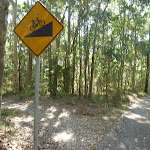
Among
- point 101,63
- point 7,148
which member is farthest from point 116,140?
point 101,63

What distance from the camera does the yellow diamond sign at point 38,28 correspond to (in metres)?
2.45

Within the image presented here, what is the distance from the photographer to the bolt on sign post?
245cm

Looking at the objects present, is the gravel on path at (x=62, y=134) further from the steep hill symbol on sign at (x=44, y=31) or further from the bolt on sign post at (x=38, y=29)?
the steep hill symbol on sign at (x=44, y=31)

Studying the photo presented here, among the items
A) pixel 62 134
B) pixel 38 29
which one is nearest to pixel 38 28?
pixel 38 29

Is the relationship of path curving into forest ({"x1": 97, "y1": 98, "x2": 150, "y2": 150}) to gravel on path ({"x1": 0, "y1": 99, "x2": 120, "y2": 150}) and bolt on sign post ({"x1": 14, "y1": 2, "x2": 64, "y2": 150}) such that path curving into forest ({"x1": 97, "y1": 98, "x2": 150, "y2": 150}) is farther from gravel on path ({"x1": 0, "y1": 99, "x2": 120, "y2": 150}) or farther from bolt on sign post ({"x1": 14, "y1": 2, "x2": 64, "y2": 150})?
bolt on sign post ({"x1": 14, "y1": 2, "x2": 64, "y2": 150})

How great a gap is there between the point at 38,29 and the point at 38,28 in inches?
0.6

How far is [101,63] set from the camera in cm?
1098

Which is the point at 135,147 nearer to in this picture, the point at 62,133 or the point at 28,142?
the point at 62,133

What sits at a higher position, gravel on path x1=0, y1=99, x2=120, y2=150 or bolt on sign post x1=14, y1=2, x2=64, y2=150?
bolt on sign post x1=14, y1=2, x2=64, y2=150

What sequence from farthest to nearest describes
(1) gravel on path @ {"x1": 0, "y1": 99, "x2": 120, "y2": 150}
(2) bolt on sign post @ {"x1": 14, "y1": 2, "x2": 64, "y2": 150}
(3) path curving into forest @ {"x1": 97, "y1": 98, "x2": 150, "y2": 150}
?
(3) path curving into forest @ {"x1": 97, "y1": 98, "x2": 150, "y2": 150} < (1) gravel on path @ {"x1": 0, "y1": 99, "x2": 120, "y2": 150} < (2) bolt on sign post @ {"x1": 14, "y1": 2, "x2": 64, "y2": 150}

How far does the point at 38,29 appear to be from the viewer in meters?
2.52

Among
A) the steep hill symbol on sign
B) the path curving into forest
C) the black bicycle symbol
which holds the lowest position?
the path curving into forest

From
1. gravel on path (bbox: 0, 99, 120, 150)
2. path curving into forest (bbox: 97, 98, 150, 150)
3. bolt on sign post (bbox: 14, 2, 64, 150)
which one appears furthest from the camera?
path curving into forest (bbox: 97, 98, 150, 150)

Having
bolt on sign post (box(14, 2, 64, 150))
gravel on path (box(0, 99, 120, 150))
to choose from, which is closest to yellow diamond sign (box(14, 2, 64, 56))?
bolt on sign post (box(14, 2, 64, 150))
